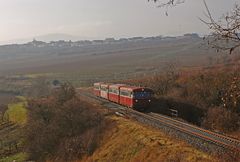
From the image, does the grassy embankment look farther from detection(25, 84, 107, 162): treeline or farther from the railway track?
the railway track

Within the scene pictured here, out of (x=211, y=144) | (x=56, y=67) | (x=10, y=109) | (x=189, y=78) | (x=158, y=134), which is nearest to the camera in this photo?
(x=211, y=144)

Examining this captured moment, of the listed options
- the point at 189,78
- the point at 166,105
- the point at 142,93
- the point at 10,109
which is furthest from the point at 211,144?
the point at 10,109

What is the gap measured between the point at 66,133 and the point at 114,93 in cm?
1091

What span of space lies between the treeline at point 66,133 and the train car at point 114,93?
15.5 feet

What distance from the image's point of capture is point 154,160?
74.7ft

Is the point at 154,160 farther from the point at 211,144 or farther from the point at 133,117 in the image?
the point at 133,117

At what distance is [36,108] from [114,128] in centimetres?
1206

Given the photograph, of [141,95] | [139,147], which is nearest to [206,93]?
[141,95]

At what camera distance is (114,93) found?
45594mm

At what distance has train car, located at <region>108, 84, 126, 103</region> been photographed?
144 feet

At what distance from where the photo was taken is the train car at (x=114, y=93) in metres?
44.0

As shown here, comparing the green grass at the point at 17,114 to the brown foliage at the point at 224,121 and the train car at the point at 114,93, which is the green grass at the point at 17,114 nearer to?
the train car at the point at 114,93

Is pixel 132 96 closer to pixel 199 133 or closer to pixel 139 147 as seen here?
pixel 139 147

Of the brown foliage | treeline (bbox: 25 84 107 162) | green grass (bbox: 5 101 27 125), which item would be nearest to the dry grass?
treeline (bbox: 25 84 107 162)
